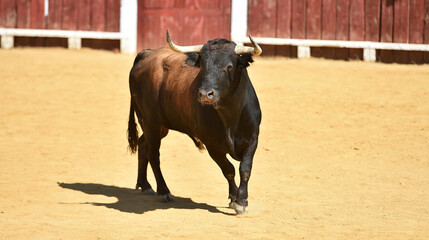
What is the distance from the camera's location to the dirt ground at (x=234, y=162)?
6648 millimetres

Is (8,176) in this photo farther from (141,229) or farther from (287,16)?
(287,16)

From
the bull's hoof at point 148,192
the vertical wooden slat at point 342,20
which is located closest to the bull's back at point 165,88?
the bull's hoof at point 148,192

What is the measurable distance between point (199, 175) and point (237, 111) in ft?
7.79

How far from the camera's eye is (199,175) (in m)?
9.44

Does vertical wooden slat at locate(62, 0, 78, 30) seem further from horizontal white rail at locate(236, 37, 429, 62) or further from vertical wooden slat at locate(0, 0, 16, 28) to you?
horizontal white rail at locate(236, 37, 429, 62)

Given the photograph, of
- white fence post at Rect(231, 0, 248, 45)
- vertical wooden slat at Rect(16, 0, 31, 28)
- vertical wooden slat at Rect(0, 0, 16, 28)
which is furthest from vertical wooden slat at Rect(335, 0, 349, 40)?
vertical wooden slat at Rect(0, 0, 16, 28)

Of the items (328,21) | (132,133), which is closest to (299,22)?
(328,21)

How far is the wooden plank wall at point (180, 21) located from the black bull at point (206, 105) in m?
6.85

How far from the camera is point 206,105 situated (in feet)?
24.0

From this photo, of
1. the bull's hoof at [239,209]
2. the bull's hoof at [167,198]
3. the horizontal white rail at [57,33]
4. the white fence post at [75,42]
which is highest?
the horizontal white rail at [57,33]

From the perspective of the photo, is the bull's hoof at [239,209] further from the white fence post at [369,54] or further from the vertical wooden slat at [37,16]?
the vertical wooden slat at [37,16]

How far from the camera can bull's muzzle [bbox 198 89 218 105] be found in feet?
21.9

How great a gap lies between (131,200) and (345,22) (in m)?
8.24

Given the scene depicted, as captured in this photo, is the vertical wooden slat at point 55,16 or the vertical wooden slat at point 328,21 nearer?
the vertical wooden slat at point 328,21
